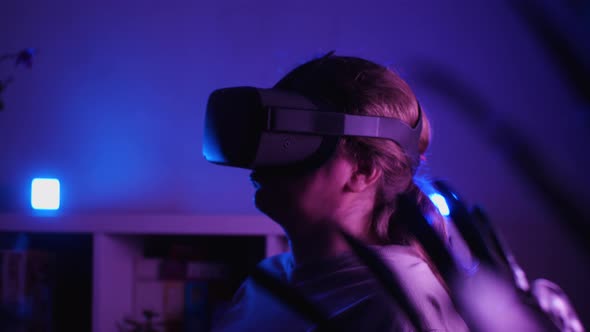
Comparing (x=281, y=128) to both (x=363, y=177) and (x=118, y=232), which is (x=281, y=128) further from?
(x=118, y=232)

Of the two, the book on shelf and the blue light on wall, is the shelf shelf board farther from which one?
the blue light on wall

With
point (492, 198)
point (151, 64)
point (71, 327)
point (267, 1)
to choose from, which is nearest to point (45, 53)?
point (151, 64)

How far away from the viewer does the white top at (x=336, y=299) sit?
1.53 ft

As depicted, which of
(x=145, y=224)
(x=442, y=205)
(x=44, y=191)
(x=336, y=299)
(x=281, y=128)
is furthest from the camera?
(x=44, y=191)

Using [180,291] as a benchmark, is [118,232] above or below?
above

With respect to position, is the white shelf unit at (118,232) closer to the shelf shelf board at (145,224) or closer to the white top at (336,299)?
the shelf shelf board at (145,224)

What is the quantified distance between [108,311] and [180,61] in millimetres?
851

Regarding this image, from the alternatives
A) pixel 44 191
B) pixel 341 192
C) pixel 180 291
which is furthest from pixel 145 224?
pixel 341 192

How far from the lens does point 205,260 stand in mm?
1479

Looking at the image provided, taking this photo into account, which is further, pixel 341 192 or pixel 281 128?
pixel 341 192

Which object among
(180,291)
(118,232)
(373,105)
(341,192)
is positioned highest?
(373,105)

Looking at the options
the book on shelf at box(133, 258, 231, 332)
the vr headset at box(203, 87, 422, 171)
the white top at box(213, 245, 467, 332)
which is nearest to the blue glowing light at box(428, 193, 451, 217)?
the white top at box(213, 245, 467, 332)

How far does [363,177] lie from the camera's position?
2.15 feet

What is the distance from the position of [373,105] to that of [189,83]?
4.14 ft
